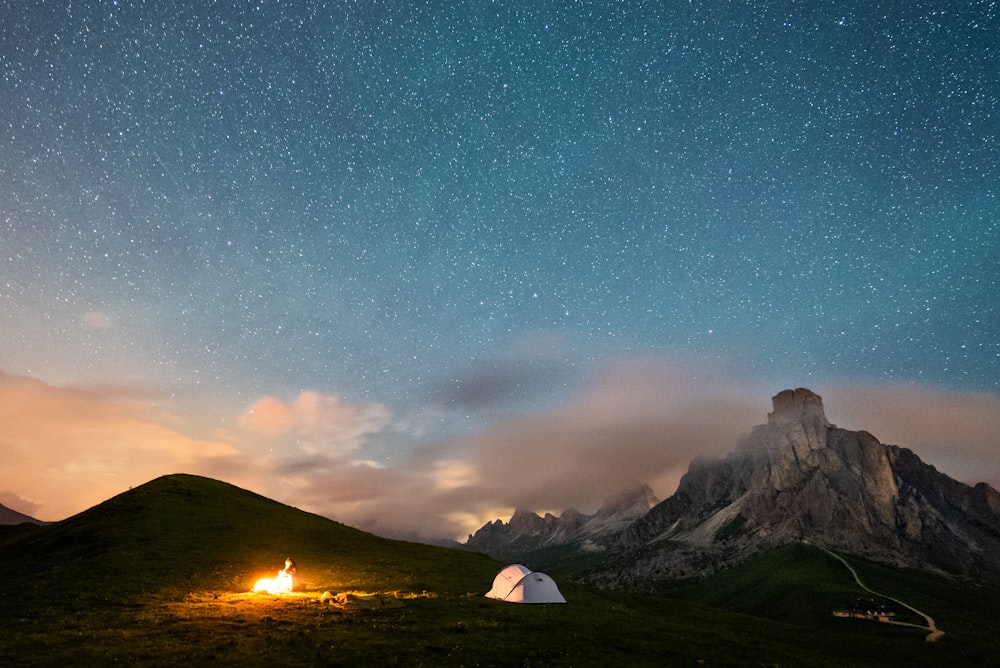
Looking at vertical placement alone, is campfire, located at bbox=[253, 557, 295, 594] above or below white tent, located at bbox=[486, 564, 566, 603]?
above

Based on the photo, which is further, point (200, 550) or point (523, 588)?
point (200, 550)

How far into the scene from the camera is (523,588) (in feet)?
201

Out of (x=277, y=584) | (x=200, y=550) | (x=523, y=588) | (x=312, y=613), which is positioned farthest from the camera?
(x=200, y=550)

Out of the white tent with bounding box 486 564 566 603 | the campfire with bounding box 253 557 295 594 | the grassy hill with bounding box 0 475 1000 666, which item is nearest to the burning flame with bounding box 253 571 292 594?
the campfire with bounding box 253 557 295 594

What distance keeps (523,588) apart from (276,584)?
87.6ft

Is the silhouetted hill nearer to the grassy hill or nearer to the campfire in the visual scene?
the grassy hill

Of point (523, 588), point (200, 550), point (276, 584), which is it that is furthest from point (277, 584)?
point (523, 588)

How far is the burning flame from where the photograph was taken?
5894cm

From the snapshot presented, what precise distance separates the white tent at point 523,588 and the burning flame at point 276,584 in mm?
21730

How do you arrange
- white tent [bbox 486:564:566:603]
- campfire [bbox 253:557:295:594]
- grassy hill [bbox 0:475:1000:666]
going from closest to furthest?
grassy hill [bbox 0:475:1000:666], campfire [bbox 253:557:295:594], white tent [bbox 486:564:566:603]

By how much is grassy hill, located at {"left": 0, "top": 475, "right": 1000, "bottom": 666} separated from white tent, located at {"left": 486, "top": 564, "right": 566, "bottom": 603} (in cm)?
272

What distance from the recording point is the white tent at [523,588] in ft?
199

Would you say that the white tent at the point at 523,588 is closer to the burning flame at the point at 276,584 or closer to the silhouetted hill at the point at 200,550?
the silhouetted hill at the point at 200,550

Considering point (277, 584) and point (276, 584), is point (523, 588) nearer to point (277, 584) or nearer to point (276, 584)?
point (277, 584)
